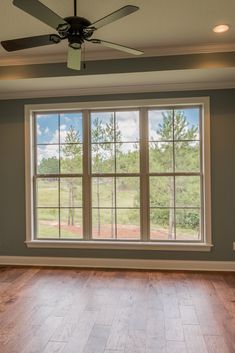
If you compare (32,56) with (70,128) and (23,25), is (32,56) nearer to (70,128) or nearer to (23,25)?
(23,25)

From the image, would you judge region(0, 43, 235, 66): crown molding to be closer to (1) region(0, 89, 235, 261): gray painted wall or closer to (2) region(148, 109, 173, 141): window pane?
(1) region(0, 89, 235, 261): gray painted wall

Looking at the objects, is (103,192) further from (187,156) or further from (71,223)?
(187,156)

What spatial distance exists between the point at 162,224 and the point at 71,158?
1.72 m

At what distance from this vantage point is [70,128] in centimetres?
454

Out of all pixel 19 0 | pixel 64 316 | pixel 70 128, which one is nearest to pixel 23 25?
pixel 19 0

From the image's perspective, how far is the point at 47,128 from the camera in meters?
4.61

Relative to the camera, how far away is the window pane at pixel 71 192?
4.52 meters

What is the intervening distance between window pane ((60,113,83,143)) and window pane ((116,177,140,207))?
92cm

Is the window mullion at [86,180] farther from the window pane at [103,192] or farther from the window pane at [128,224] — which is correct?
the window pane at [128,224]

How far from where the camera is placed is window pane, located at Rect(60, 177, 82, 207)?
4523mm

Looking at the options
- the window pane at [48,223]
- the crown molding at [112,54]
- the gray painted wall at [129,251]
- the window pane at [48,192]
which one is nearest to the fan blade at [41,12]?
the crown molding at [112,54]

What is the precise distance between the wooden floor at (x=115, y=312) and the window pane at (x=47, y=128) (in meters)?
1.99

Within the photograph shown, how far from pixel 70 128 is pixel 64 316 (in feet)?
8.87

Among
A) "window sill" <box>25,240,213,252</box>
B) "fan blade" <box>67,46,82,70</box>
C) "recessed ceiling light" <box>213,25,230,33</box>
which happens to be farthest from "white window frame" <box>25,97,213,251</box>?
"fan blade" <box>67,46,82,70</box>
